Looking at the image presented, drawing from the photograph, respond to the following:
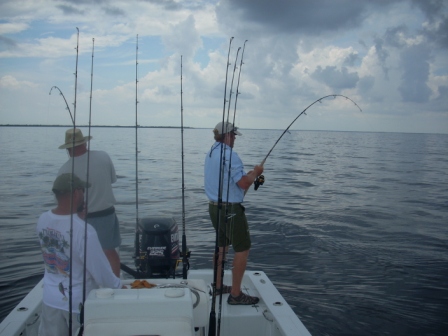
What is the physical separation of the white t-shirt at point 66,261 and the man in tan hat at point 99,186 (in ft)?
3.22

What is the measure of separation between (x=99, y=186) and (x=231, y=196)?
42.0 inches

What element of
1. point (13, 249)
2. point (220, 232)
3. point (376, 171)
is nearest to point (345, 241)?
point (220, 232)

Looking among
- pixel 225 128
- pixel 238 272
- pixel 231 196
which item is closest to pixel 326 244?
pixel 238 272

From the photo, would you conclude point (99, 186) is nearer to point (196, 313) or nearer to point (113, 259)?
point (113, 259)

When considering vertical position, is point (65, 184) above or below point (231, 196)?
above

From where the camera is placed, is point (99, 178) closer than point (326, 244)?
Yes

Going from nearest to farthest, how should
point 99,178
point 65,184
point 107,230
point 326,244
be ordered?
point 65,184
point 99,178
point 107,230
point 326,244

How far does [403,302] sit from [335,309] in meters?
0.92

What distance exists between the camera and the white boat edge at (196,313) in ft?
7.06

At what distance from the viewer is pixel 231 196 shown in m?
3.82

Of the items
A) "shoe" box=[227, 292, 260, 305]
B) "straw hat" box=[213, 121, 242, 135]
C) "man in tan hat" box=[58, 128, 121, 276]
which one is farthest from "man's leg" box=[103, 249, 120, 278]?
"straw hat" box=[213, 121, 242, 135]

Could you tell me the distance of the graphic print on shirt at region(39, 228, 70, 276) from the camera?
2445 millimetres

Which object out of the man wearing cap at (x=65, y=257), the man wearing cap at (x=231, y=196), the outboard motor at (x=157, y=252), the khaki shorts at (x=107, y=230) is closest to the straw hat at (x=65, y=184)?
the man wearing cap at (x=65, y=257)

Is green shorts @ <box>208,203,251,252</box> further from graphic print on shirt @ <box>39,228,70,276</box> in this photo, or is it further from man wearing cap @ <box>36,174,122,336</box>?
graphic print on shirt @ <box>39,228,70,276</box>
